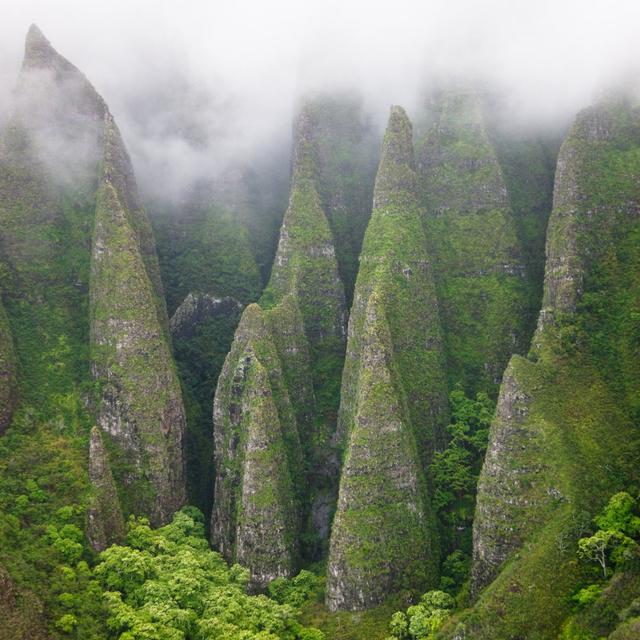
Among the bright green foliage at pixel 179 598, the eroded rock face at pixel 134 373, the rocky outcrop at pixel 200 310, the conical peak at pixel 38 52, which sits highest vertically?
the conical peak at pixel 38 52

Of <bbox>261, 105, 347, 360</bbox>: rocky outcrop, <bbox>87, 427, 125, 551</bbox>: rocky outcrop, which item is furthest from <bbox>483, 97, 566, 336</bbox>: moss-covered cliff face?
<bbox>87, 427, 125, 551</bbox>: rocky outcrop

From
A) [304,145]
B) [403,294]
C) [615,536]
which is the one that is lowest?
[615,536]

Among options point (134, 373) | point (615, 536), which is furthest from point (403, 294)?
point (615, 536)

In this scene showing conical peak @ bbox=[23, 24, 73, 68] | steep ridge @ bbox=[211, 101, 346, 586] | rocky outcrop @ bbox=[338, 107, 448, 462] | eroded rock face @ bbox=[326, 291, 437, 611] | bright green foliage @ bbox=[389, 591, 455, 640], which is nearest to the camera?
bright green foliage @ bbox=[389, 591, 455, 640]

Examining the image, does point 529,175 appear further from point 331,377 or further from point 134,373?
point 134,373

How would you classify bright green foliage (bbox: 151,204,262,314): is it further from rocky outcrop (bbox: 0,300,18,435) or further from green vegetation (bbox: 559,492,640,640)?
green vegetation (bbox: 559,492,640,640)

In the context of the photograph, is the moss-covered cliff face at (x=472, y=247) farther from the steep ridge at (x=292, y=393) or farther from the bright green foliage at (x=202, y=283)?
the bright green foliage at (x=202, y=283)

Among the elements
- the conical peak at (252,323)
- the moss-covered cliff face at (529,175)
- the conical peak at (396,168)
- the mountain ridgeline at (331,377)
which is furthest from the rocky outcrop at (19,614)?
the conical peak at (396,168)
